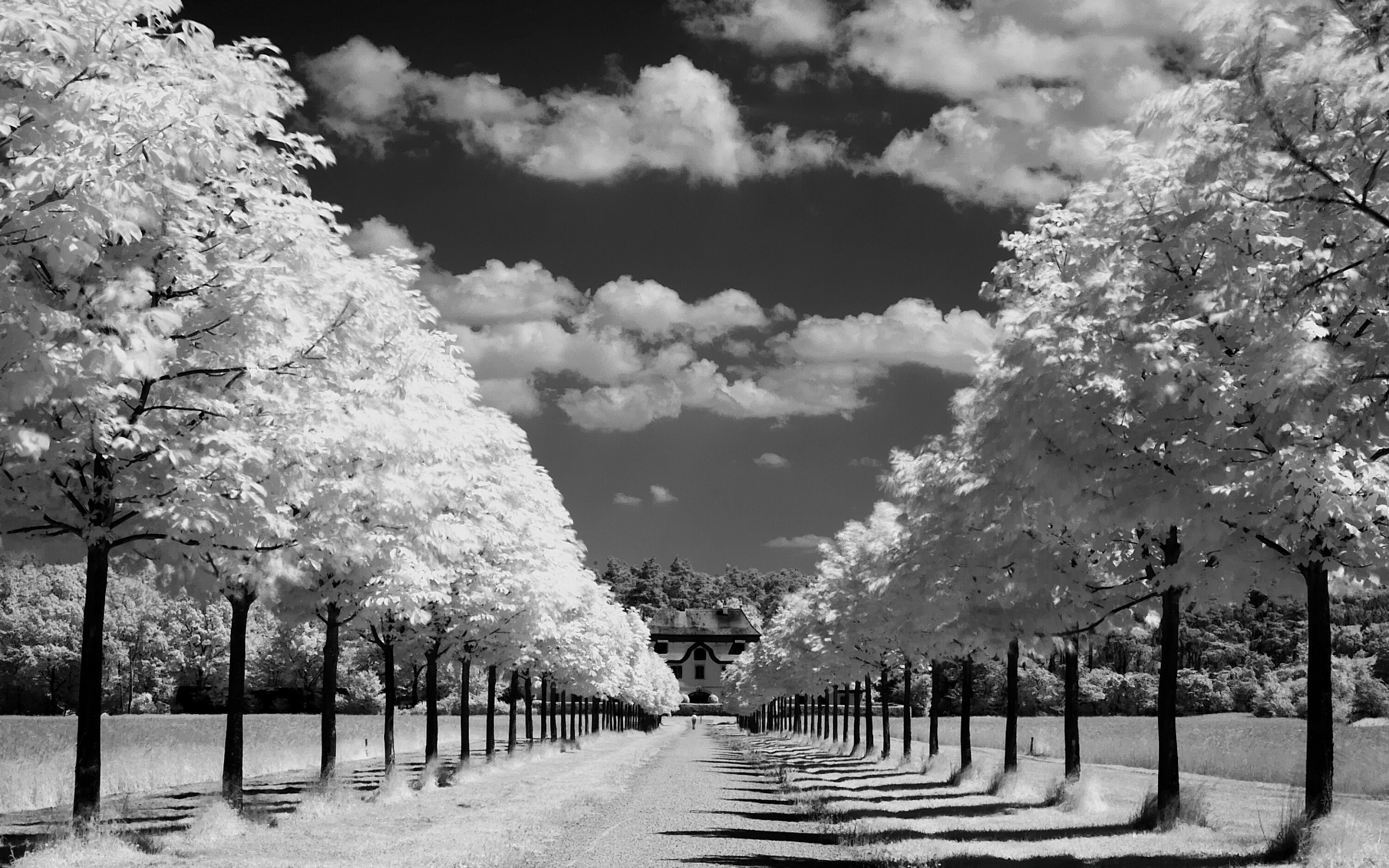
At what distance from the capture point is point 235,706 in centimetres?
1955

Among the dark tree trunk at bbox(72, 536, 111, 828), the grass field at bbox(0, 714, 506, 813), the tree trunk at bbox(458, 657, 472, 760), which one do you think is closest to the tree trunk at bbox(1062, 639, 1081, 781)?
the dark tree trunk at bbox(72, 536, 111, 828)

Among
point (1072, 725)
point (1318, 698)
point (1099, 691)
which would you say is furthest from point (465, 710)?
point (1099, 691)

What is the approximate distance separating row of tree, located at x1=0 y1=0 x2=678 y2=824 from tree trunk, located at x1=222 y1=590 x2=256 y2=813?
73mm

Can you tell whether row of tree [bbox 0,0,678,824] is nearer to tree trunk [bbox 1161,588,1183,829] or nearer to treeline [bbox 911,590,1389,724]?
tree trunk [bbox 1161,588,1183,829]

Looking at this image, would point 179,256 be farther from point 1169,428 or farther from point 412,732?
point 412,732

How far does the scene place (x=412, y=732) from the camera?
55219mm

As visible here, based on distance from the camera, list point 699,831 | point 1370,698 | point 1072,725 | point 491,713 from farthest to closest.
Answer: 1. point 1370,698
2. point 491,713
3. point 1072,725
4. point 699,831

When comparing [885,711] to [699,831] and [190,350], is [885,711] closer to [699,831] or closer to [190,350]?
[699,831]

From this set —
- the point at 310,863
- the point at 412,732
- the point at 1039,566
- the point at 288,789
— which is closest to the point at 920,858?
the point at 1039,566

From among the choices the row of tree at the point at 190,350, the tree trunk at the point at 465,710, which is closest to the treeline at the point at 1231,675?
the tree trunk at the point at 465,710

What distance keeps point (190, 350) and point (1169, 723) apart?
49.4 feet

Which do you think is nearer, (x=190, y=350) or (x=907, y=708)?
(x=190, y=350)

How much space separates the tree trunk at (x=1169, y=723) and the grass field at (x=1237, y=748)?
696 centimetres

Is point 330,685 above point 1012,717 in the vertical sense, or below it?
above
